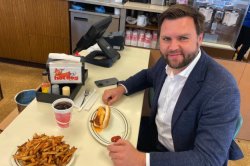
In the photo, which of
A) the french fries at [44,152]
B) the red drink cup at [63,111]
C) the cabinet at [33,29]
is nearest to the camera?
the french fries at [44,152]

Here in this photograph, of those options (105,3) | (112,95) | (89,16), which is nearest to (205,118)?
(112,95)

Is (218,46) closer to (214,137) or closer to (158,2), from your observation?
(158,2)

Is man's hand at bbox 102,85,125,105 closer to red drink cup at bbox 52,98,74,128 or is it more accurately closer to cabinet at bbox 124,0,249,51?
red drink cup at bbox 52,98,74,128

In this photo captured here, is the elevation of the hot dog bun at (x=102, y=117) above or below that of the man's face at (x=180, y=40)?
below

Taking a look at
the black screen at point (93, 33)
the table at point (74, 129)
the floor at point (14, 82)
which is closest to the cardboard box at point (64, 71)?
the table at point (74, 129)

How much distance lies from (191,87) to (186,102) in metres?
0.07

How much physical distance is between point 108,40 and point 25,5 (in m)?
1.44

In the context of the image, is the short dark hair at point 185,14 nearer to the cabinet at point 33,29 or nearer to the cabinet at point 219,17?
the cabinet at point 219,17

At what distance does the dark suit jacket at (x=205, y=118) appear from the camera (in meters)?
0.83

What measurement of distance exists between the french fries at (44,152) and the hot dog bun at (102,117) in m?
0.18

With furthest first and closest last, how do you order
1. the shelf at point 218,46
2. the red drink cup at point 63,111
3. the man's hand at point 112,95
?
the shelf at point 218,46
the man's hand at point 112,95
the red drink cup at point 63,111

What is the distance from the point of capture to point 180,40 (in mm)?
1019

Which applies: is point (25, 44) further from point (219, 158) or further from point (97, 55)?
point (219, 158)

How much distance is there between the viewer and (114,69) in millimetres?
1567
